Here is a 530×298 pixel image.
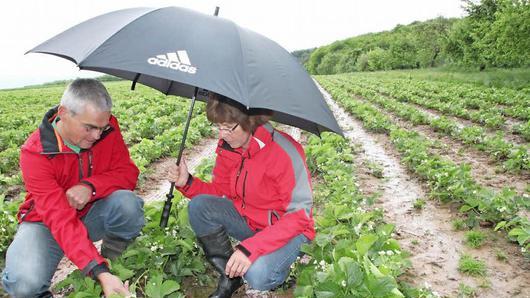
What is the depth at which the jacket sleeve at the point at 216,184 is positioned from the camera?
3203 mm

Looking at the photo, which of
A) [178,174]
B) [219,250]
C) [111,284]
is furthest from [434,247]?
[111,284]

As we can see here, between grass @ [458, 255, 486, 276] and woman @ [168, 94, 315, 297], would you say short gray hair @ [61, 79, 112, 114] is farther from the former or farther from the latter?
grass @ [458, 255, 486, 276]

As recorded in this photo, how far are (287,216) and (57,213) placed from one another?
4.79ft

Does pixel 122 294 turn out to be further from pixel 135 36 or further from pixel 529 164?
pixel 529 164

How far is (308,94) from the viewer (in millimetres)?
2545

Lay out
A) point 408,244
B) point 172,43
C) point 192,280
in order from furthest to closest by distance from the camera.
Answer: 1. point 408,244
2. point 192,280
3. point 172,43

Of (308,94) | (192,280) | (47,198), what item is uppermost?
(308,94)

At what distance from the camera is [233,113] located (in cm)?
266

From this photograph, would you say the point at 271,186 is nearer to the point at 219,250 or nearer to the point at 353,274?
the point at 219,250

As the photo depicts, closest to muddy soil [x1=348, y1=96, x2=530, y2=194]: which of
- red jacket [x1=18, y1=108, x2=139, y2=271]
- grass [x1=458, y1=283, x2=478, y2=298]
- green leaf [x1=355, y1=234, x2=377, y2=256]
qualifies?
grass [x1=458, y1=283, x2=478, y2=298]

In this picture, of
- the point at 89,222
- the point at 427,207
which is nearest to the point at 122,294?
the point at 89,222

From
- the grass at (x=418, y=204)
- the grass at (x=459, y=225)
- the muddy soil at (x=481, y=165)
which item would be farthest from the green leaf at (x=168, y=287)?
the muddy soil at (x=481, y=165)

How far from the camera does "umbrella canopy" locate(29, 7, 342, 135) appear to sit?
85.1 inches

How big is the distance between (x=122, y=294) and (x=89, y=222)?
1.02 metres
